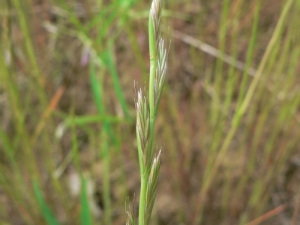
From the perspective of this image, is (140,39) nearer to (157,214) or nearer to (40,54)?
(40,54)

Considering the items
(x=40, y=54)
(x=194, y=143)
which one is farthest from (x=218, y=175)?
(x=40, y=54)

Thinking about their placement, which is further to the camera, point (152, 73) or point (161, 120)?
point (161, 120)

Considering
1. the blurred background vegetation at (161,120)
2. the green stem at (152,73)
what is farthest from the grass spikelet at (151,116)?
the blurred background vegetation at (161,120)

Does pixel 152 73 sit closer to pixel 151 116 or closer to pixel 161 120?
pixel 151 116

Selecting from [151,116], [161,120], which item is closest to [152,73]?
[151,116]

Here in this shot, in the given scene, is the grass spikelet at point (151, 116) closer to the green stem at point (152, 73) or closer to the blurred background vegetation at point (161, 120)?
the green stem at point (152, 73)

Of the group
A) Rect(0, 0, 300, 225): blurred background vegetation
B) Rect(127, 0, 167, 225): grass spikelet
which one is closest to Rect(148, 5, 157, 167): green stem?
Rect(127, 0, 167, 225): grass spikelet

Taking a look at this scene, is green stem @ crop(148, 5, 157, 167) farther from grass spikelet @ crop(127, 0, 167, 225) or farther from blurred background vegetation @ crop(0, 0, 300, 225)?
blurred background vegetation @ crop(0, 0, 300, 225)

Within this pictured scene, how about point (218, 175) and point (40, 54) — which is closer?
point (218, 175)
